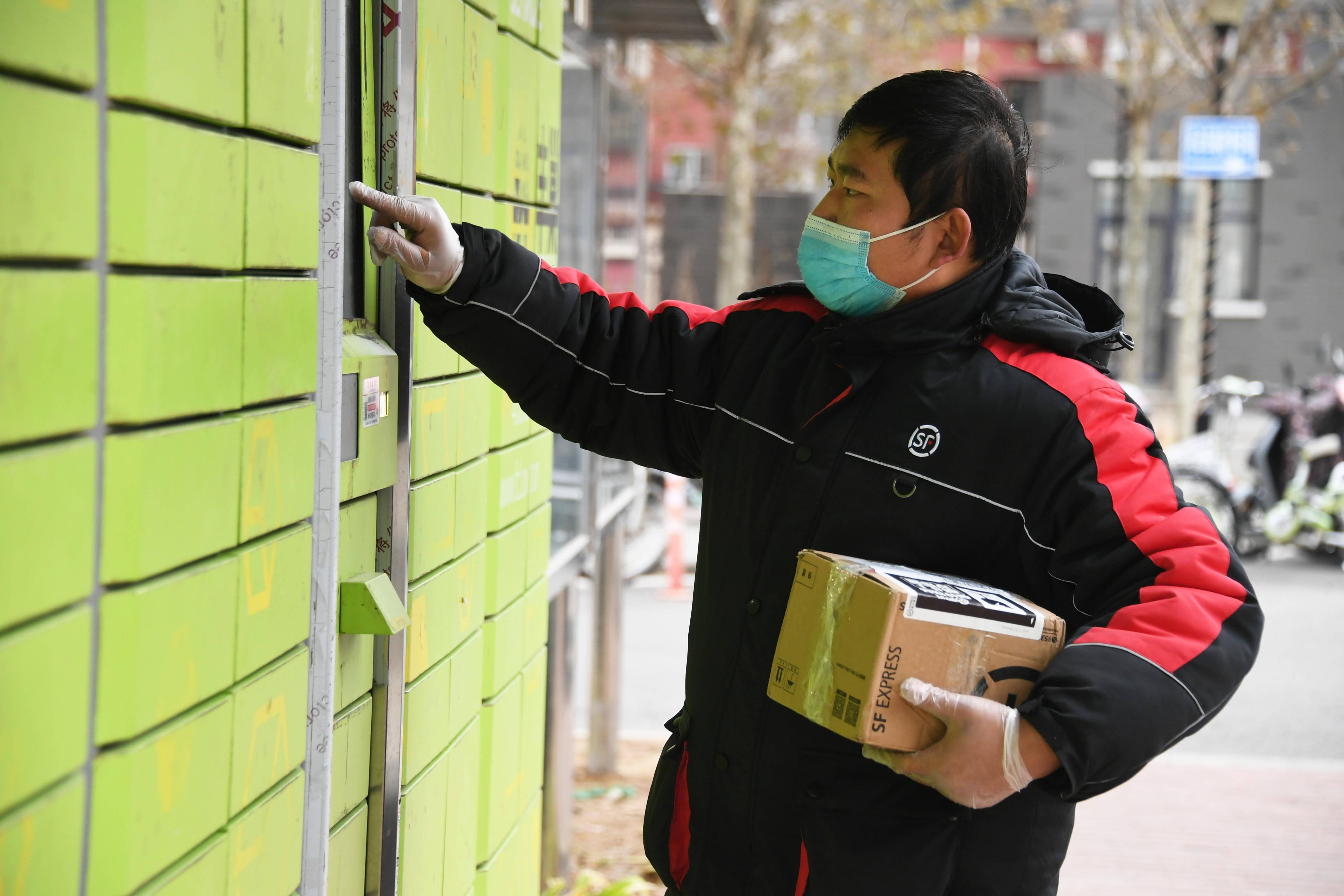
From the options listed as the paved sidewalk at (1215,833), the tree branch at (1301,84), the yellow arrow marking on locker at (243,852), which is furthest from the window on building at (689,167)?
the yellow arrow marking on locker at (243,852)

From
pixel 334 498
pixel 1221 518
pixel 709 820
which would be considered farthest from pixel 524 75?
pixel 1221 518

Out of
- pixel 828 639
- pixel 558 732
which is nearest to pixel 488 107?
pixel 828 639

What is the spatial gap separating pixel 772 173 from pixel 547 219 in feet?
63.1

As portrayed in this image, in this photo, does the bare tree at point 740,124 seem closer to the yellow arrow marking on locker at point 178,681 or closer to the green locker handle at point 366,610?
the green locker handle at point 366,610

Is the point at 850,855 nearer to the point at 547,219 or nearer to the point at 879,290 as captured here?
the point at 879,290

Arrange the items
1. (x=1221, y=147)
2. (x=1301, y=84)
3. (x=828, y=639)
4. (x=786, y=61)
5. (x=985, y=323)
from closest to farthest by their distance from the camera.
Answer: (x=828, y=639) < (x=985, y=323) < (x=1221, y=147) < (x=1301, y=84) < (x=786, y=61)

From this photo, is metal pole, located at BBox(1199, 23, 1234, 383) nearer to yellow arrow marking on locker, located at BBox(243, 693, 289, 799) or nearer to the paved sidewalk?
the paved sidewalk

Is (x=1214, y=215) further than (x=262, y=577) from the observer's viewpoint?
Yes

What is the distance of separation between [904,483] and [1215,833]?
391 cm

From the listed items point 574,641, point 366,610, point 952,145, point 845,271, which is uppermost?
point 952,145

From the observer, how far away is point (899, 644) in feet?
5.46

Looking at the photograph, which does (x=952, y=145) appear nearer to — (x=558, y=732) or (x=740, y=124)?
(x=558, y=732)

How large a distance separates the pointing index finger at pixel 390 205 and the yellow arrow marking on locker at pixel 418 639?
631 mm

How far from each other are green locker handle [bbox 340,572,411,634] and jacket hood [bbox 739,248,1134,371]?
0.76 metres
